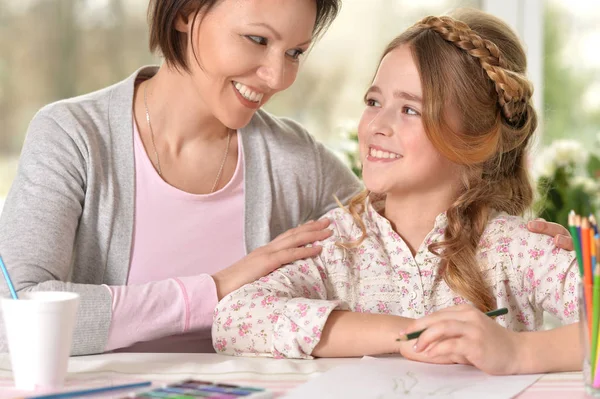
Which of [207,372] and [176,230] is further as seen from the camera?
[176,230]

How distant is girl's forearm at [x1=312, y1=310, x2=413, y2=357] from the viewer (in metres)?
1.38

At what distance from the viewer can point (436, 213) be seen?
68.0 inches

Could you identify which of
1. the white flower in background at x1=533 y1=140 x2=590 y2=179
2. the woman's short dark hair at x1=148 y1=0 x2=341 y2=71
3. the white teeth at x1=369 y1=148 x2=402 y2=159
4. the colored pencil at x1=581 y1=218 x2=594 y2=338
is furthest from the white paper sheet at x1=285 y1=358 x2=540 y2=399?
the white flower in background at x1=533 y1=140 x2=590 y2=179

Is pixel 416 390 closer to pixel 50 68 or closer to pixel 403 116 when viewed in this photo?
pixel 403 116

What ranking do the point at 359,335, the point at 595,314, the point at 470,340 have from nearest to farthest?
the point at 595,314, the point at 470,340, the point at 359,335

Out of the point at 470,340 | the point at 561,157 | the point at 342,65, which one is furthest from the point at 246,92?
the point at 342,65

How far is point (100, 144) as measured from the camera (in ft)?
5.68

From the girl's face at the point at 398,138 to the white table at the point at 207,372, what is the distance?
41cm

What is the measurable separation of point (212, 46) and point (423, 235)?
0.58 m

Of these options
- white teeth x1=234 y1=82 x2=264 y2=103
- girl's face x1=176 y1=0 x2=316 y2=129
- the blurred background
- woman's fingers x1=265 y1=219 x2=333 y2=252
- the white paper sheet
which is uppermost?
the blurred background

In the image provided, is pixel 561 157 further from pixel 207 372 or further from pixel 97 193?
pixel 207 372

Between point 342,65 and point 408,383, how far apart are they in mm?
2213

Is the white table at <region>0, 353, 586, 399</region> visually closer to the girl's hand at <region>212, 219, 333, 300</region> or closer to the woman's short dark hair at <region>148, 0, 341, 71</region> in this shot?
the girl's hand at <region>212, 219, 333, 300</region>

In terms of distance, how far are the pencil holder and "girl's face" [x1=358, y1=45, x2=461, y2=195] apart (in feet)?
1.93
